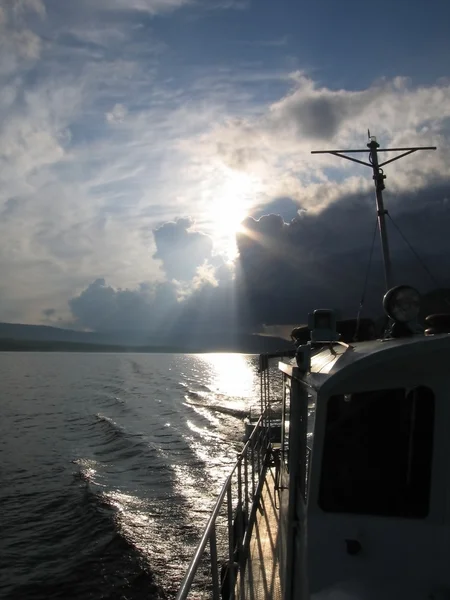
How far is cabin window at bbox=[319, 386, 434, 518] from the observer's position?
4.05 m

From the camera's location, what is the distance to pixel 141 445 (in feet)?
103

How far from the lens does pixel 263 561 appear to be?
24.9 feet

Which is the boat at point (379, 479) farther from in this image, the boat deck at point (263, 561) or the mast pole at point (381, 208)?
the mast pole at point (381, 208)

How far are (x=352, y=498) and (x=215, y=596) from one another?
188cm

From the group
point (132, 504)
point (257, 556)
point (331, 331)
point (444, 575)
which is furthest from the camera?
point (132, 504)

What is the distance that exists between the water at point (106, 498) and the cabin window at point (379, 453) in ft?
35.8

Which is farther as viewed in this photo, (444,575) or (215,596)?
(215,596)

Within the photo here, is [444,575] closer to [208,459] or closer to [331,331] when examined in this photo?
[331,331]

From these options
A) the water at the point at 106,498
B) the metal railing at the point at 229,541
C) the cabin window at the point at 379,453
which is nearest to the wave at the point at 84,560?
the water at the point at 106,498

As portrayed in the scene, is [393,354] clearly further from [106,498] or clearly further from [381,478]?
[106,498]

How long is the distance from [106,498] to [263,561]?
48.2 feet

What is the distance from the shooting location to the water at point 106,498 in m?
14.1

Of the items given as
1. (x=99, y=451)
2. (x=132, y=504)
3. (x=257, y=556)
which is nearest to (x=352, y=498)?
(x=257, y=556)

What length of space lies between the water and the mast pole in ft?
33.0
